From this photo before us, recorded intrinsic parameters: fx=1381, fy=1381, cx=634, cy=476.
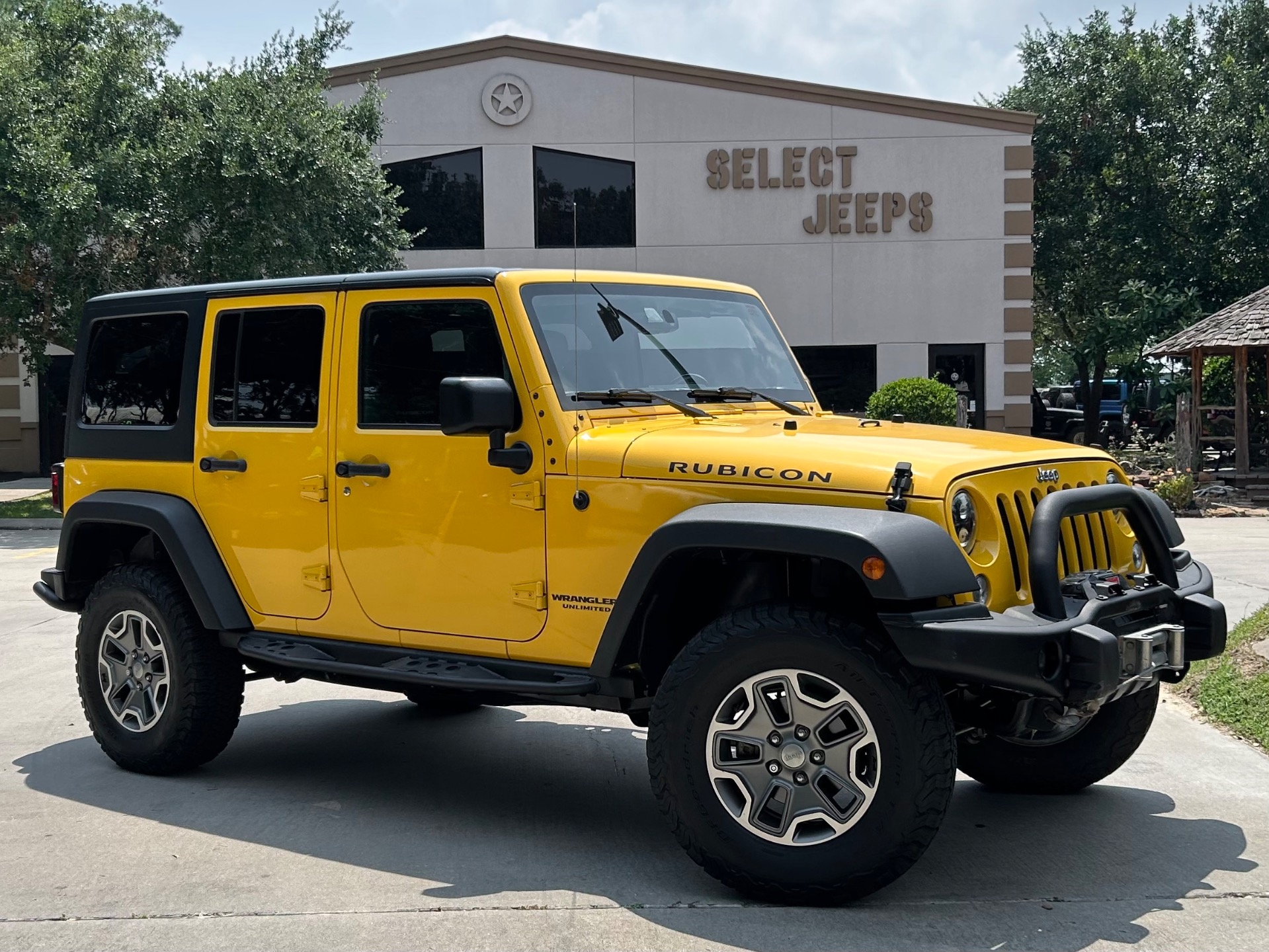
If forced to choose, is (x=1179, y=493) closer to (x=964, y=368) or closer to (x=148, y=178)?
(x=964, y=368)

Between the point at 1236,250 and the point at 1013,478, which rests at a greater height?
the point at 1236,250

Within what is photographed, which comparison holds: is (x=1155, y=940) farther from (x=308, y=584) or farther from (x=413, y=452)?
(x=308, y=584)

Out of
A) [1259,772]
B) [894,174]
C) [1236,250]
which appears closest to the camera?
[1259,772]

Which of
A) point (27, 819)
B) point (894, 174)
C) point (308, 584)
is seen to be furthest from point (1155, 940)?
point (894, 174)

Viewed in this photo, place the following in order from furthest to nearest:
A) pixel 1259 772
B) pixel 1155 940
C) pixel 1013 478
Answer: pixel 1259 772, pixel 1013 478, pixel 1155 940

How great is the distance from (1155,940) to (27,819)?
4.21 meters

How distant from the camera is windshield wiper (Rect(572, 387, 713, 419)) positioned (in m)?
5.10

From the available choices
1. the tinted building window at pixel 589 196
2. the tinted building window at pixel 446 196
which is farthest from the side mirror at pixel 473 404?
the tinted building window at pixel 446 196

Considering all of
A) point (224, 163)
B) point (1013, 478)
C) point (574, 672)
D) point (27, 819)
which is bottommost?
point (27, 819)

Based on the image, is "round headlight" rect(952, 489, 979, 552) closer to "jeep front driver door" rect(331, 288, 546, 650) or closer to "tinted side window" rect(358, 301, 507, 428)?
"jeep front driver door" rect(331, 288, 546, 650)

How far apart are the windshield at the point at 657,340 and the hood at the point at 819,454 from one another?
1.02 ft

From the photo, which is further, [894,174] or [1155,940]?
[894,174]

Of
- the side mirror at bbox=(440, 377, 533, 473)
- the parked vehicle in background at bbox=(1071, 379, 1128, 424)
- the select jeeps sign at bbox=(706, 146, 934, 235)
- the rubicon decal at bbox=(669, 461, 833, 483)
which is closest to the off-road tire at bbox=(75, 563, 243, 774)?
the side mirror at bbox=(440, 377, 533, 473)

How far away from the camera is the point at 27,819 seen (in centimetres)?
552
